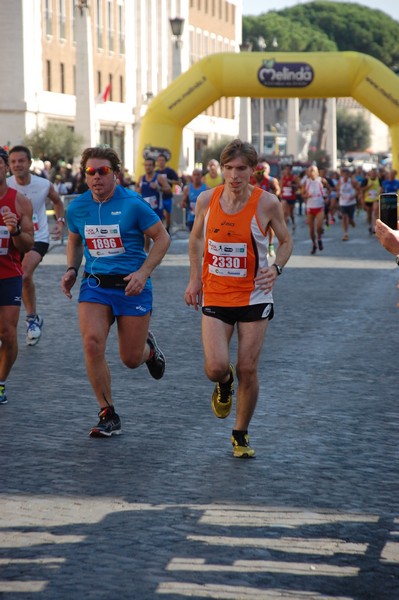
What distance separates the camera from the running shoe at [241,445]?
284 inches

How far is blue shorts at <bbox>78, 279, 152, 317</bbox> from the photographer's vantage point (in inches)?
314

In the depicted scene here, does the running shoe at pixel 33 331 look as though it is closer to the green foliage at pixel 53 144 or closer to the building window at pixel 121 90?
the green foliage at pixel 53 144

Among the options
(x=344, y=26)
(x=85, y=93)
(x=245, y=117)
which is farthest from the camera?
(x=344, y=26)

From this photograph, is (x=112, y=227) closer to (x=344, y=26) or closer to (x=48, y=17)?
(x=48, y=17)

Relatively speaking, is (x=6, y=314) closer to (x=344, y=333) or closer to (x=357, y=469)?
(x=357, y=469)

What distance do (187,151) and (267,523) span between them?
73.4 m

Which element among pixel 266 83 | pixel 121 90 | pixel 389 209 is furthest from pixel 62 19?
pixel 389 209

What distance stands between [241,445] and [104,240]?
1.54 metres

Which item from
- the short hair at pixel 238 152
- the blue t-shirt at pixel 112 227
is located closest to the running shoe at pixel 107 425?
the blue t-shirt at pixel 112 227

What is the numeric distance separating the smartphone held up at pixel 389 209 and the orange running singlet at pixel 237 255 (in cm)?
219

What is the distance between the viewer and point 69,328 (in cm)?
1371

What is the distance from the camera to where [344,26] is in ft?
488

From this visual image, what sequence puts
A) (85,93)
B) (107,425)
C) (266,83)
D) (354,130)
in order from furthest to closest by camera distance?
(354,130), (85,93), (266,83), (107,425)

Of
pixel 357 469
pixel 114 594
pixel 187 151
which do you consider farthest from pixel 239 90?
pixel 187 151
